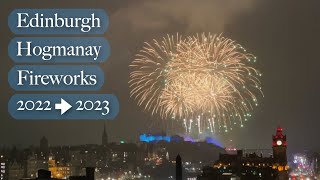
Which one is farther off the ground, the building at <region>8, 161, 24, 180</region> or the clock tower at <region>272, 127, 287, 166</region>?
the clock tower at <region>272, 127, 287, 166</region>

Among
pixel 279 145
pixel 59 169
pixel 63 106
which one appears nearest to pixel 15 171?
pixel 59 169

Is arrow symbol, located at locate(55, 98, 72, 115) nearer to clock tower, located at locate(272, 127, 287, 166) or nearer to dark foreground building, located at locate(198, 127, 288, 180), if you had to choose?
dark foreground building, located at locate(198, 127, 288, 180)

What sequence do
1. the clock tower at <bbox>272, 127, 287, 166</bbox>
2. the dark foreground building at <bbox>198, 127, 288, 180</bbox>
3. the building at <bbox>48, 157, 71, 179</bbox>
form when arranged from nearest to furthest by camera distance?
the dark foreground building at <bbox>198, 127, 288, 180</bbox> < the clock tower at <bbox>272, 127, 287, 166</bbox> < the building at <bbox>48, 157, 71, 179</bbox>

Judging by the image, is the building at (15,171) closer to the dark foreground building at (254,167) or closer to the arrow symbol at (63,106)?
the dark foreground building at (254,167)

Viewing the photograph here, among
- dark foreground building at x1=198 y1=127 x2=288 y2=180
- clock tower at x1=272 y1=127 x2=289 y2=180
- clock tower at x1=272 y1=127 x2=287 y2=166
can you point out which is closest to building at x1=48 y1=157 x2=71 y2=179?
dark foreground building at x1=198 y1=127 x2=288 y2=180

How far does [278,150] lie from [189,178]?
166 feet

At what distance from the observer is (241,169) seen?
130625 millimetres

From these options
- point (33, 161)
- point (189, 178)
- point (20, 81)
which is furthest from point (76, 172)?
point (20, 81)

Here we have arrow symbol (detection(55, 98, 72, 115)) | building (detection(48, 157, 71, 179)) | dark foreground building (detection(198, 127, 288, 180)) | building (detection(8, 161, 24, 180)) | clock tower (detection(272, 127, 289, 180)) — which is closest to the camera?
arrow symbol (detection(55, 98, 72, 115))

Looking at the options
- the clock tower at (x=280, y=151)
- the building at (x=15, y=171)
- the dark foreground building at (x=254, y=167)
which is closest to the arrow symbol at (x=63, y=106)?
the dark foreground building at (x=254, y=167)

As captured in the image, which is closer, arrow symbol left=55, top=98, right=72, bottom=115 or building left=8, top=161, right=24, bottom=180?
arrow symbol left=55, top=98, right=72, bottom=115

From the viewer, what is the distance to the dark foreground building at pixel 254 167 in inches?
4902

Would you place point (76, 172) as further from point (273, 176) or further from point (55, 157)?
point (273, 176)

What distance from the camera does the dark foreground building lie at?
124506 mm
